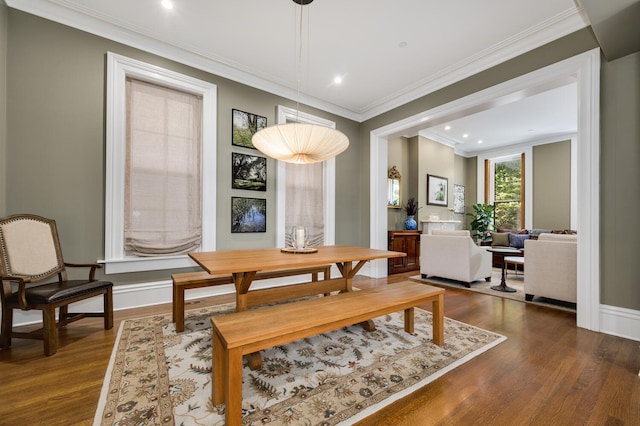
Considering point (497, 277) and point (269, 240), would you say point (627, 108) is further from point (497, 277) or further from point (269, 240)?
point (269, 240)

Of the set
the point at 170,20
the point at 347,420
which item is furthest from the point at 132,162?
the point at 347,420

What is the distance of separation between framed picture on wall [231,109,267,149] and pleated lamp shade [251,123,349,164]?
1.17m

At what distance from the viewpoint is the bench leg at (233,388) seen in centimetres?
121

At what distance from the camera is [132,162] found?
301 cm

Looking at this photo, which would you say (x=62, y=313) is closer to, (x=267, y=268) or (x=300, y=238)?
(x=267, y=268)

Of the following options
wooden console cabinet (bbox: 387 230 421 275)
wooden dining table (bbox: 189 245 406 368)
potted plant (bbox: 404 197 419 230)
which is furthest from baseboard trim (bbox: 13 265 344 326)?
potted plant (bbox: 404 197 419 230)

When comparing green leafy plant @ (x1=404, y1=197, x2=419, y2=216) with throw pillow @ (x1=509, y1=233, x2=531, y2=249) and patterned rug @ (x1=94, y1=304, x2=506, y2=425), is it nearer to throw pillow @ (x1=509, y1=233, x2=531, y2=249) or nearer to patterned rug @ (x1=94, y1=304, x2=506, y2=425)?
throw pillow @ (x1=509, y1=233, x2=531, y2=249)

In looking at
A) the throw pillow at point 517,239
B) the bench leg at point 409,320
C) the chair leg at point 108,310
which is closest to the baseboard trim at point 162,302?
the chair leg at point 108,310

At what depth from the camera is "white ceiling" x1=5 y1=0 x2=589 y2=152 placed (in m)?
2.58

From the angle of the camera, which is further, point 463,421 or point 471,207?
point 471,207

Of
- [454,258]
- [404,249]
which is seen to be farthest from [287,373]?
[404,249]

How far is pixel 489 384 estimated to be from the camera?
1.66 meters

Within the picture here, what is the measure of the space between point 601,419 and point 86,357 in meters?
3.25

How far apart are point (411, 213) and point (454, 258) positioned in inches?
77.3
